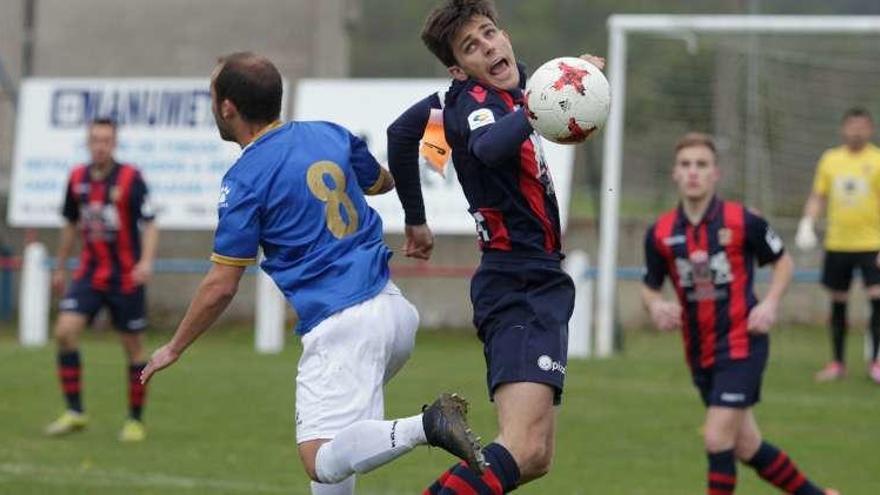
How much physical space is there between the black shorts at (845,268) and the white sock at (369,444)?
316 inches

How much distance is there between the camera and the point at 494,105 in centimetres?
578

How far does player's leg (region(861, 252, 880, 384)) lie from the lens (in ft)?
42.7

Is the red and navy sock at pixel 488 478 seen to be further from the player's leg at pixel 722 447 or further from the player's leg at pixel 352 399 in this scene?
the player's leg at pixel 722 447

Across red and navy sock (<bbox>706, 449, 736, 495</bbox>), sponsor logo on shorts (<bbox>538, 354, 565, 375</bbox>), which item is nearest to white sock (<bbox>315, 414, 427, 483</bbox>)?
sponsor logo on shorts (<bbox>538, 354, 565, 375</bbox>)

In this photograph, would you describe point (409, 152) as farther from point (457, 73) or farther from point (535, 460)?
point (535, 460)

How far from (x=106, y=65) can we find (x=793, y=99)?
7967 millimetres

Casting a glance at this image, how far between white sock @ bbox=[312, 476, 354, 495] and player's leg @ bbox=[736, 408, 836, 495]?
219cm

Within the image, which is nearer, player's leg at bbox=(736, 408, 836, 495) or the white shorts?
the white shorts

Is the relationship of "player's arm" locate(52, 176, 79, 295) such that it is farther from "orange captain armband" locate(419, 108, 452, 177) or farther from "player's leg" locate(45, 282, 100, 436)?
"orange captain armband" locate(419, 108, 452, 177)

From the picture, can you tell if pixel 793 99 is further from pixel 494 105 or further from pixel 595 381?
pixel 494 105

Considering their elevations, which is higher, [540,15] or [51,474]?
[540,15]

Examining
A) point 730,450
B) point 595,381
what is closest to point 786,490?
point 730,450

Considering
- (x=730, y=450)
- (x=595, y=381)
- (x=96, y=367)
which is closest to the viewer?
(x=730, y=450)

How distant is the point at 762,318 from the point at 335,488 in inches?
94.5
